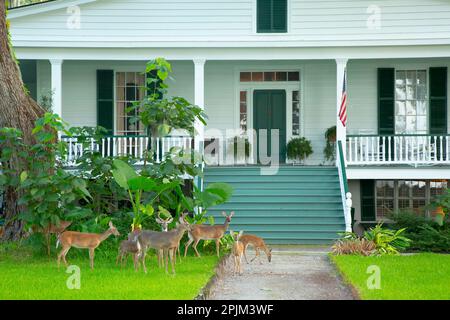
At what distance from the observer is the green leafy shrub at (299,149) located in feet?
65.7

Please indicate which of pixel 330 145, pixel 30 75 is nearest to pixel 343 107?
Result: pixel 330 145

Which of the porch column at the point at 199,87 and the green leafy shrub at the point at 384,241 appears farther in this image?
the porch column at the point at 199,87

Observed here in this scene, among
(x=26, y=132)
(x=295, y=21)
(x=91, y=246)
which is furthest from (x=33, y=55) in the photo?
(x=91, y=246)

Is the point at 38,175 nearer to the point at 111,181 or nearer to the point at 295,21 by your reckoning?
the point at 111,181

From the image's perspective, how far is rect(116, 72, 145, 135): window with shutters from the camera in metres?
20.6

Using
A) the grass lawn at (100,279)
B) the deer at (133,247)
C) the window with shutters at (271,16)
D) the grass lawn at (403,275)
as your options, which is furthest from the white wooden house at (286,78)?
the deer at (133,247)

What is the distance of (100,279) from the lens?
10.7 m

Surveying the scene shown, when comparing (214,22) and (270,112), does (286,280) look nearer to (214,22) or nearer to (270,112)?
(214,22)

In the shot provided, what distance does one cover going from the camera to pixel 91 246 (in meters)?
11.8

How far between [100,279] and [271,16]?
1017cm

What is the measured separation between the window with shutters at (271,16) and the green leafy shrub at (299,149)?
2.95 metres

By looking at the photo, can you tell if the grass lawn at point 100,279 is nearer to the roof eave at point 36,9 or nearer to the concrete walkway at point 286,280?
the concrete walkway at point 286,280

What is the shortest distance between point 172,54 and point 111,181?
199 inches

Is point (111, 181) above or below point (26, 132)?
below
